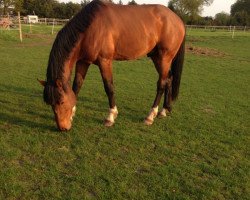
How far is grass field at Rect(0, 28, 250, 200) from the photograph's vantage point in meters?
3.26

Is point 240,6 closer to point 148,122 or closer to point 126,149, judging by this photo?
point 148,122

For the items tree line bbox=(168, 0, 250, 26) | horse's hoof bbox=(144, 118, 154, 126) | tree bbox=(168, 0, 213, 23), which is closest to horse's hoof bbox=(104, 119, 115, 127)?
horse's hoof bbox=(144, 118, 154, 126)

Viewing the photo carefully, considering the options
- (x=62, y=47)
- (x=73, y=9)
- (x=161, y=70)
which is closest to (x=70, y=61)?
(x=62, y=47)

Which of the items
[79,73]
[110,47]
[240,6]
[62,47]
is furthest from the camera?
[240,6]

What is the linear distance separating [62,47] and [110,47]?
31.6 inches

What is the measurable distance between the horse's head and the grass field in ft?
0.69

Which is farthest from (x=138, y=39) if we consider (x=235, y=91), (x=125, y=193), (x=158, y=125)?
(x=235, y=91)

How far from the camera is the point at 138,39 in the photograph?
5.27 meters

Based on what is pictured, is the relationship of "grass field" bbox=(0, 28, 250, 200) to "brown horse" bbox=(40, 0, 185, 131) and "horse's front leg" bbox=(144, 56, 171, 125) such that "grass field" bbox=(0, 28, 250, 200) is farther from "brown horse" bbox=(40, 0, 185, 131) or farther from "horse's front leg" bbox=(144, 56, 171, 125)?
"brown horse" bbox=(40, 0, 185, 131)

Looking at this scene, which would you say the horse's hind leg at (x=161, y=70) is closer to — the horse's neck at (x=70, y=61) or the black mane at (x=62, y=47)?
the black mane at (x=62, y=47)

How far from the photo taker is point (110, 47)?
4926 millimetres

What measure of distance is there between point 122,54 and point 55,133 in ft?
5.81

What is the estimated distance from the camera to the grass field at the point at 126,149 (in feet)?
10.7

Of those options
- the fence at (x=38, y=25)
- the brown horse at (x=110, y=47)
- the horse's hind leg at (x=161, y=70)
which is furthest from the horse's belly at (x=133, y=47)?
the fence at (x=38, y=25)
